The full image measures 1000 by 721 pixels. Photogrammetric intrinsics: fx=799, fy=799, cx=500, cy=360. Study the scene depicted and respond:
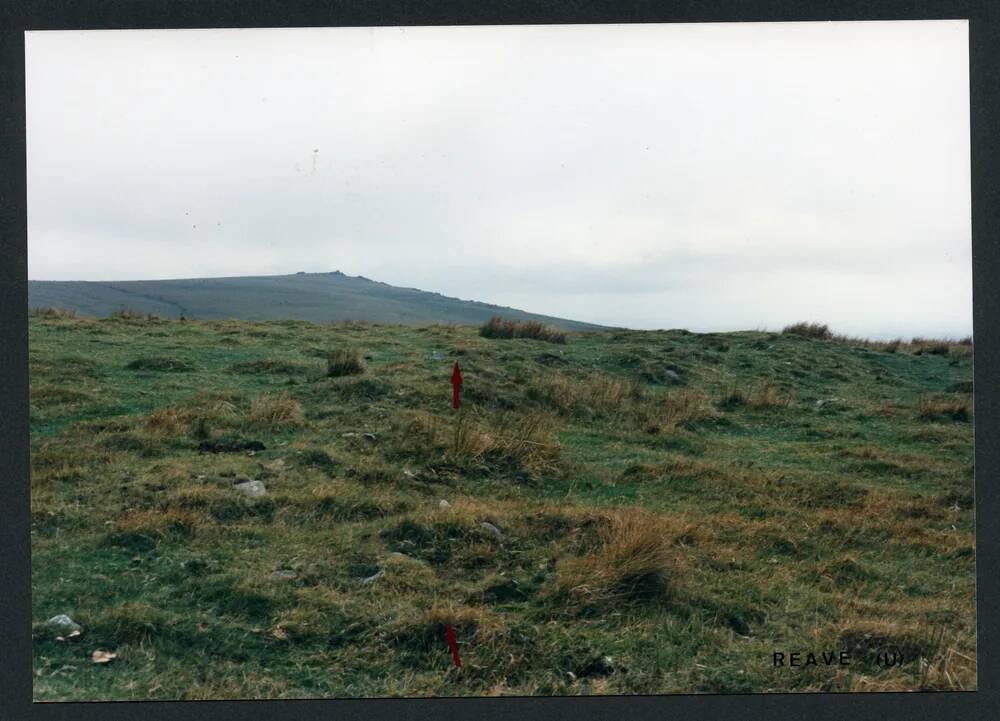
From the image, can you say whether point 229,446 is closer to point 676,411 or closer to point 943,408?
point 676,411

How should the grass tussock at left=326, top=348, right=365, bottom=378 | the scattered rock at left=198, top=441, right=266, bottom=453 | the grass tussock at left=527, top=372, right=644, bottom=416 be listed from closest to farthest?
1. the scattered rock at left=198, top=441, right=266, bottom=453
2. the grass tussock at left=527, top=372, right=644, bottom=416
3. the grass tussock at left=326, top=348, right=365, bottom=378

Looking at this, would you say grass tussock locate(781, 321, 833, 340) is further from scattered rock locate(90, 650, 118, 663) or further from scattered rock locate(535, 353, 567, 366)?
scattered rock locate(90, 650, 118, 663)

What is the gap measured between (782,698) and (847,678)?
18.6 inches

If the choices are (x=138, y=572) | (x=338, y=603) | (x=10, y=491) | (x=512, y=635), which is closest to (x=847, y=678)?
(x=512, y=635)

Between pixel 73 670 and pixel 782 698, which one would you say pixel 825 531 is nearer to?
pixel 782 698

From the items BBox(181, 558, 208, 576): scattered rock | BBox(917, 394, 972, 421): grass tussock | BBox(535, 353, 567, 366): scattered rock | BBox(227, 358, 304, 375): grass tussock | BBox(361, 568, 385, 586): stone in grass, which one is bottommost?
BBox(361, 568, 385, 586): stone in grass

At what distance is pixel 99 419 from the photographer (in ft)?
24.7

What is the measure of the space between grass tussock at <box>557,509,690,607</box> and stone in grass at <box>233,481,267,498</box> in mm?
2503

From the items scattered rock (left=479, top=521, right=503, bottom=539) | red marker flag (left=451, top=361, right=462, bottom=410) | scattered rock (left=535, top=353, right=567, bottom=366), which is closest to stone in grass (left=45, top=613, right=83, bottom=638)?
scattered rock (left=479, top=521, right=503, bottom=539)

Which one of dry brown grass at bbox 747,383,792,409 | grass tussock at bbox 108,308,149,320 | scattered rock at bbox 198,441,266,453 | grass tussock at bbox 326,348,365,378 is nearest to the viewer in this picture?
scattered rock at bbox 198,441,266,453

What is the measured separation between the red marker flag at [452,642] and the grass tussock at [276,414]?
310 cm

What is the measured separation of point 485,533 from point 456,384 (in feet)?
8.50

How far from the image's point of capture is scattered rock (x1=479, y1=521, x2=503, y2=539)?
19.9 feet

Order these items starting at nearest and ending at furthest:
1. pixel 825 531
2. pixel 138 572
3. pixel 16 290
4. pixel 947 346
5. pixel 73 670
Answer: pixel 73 670
pixel 138 572
pixel 16 290
pixel 825 531
pixel 947 346
